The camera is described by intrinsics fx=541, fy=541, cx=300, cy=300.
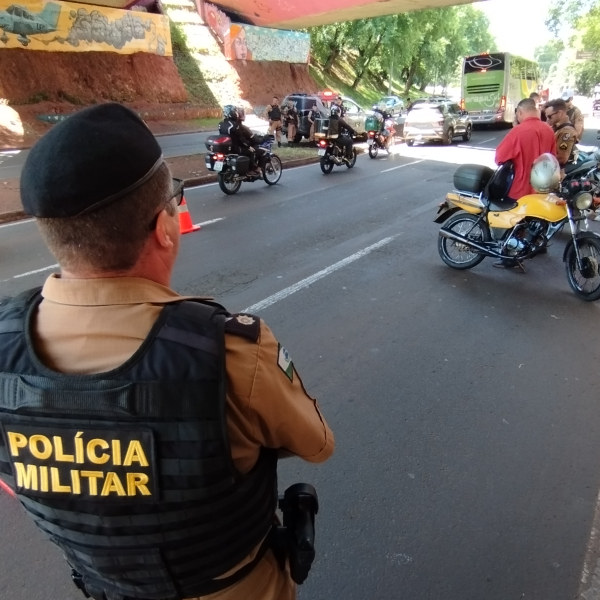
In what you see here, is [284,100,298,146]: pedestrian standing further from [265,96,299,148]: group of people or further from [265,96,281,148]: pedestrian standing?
[265,96,281,148]: pedestrian standing

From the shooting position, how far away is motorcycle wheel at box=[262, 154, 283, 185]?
11404 mm

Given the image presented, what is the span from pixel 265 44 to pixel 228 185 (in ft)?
86.2

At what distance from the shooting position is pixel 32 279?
235 inches

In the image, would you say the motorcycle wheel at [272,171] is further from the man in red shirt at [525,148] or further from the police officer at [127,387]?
the police officer at [127,387]

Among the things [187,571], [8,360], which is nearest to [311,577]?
[187,571]

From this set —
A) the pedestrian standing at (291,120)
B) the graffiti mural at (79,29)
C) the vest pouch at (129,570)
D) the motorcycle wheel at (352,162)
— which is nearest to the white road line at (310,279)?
the vest pouch at (129,570)

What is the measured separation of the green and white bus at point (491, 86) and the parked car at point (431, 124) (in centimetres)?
603

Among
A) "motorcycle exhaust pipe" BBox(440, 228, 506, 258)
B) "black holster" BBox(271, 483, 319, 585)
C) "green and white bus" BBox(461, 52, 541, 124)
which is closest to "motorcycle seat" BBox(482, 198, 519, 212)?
"motorcycle exhaust pipe" BBox(440, 228, 506, 258)

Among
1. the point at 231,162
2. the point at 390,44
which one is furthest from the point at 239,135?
the point at 390,44

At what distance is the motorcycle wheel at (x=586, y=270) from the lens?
532 centimetres

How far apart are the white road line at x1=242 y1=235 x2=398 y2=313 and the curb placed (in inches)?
86.0

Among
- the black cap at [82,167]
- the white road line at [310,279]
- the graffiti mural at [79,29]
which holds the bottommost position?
the white road line at [310,279]

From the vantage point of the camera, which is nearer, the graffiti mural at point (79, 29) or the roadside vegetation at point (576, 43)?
the graffiti mural at point (79, 29)

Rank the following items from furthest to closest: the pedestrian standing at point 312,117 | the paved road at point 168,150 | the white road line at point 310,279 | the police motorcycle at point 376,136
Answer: the pedestrian standing at point 312,117 → the police motorcycle at point 376,136 → the paved road at point 168,150 → the white road line at point 310,279
